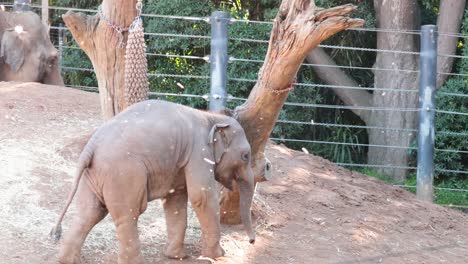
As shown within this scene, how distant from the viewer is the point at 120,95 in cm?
782

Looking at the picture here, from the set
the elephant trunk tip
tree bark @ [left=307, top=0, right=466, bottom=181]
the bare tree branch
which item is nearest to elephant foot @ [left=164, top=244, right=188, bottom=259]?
the elephant trunk tip

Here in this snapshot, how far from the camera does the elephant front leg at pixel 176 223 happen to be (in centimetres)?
660

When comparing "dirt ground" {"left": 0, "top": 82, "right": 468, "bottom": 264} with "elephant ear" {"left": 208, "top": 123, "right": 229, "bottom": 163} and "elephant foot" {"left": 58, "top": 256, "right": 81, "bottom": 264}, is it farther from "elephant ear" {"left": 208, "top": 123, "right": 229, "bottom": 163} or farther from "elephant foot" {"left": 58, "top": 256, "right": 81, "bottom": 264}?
"elephant ear" {"left": 208, "top": 123, "right": 229, "bottom": 163}

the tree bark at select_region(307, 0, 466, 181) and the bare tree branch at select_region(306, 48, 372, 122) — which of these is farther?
the bare tree branch at select_region(306, 48, 372, 122)

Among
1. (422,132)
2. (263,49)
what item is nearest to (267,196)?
(422,132)

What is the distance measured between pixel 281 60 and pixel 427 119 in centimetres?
353

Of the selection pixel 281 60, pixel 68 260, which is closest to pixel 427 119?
pixel 281 60

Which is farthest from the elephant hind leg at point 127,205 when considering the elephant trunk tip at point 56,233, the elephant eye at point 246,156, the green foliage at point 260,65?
the green foliage at point 260,65

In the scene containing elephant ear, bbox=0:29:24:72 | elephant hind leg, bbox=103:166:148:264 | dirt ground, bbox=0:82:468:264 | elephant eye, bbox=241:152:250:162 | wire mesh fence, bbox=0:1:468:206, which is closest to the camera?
elephant hind leg, bbox=103:166:148:264

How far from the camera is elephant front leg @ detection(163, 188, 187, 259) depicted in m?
6.60

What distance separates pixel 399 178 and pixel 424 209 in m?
2.16

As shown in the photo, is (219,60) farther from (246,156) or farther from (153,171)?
(153,171)

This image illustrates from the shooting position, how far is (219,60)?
927 centimetres

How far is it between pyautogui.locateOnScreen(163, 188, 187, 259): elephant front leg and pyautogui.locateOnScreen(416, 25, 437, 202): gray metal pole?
13.1 feet
